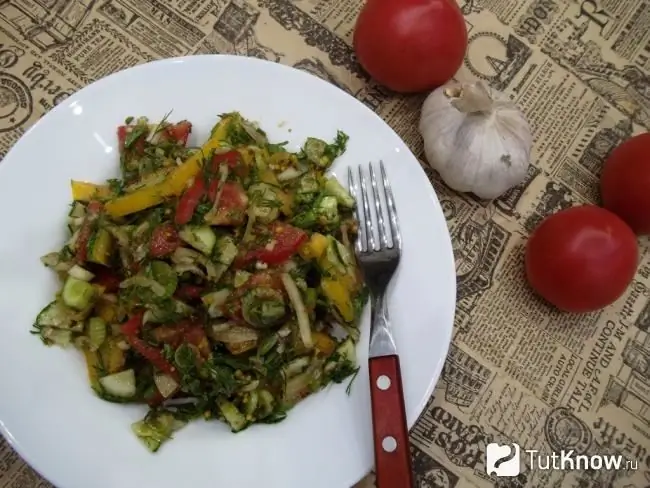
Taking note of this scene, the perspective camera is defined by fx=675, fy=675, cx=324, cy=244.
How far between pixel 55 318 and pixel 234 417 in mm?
348

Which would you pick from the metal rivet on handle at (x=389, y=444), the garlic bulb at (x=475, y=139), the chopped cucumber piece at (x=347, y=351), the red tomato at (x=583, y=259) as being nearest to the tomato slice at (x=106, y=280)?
the chopped cucumber piece at (x=347, y=351)

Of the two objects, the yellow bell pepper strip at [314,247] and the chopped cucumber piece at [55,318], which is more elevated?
the yellow bell pepper strip at [314,247]

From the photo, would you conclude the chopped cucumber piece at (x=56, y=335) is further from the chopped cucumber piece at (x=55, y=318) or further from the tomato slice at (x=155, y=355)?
the tomato slice at (x=155, y=355)

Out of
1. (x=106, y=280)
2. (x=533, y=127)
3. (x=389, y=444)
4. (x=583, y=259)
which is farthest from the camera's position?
(x=533, y=127)

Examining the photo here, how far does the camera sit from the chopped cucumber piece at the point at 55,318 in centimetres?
114

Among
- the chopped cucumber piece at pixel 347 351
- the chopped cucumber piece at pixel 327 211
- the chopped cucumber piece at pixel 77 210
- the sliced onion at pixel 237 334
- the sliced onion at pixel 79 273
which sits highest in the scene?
the chopped cucumber piece at pixel 327 211

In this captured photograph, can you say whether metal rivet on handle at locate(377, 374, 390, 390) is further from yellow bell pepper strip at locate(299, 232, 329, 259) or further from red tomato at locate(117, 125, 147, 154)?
red tomato at locate(117, 125, 147, 154)

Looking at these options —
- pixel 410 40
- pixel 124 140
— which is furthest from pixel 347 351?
pixel 410 40

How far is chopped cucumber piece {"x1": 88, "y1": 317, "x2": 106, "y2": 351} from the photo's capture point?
45.7 inches

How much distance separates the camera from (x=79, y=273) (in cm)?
116

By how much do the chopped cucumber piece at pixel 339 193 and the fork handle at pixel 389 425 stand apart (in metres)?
0.30

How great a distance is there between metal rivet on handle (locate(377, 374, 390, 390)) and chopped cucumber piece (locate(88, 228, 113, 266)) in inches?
20.3

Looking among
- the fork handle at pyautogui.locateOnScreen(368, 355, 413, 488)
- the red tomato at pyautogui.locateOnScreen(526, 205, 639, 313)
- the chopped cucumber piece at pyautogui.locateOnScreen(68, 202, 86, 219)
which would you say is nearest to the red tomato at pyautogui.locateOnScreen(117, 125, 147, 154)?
the chopped cucumber piece at pyautogui.locateOnScreen(68, 202, 86, 219)

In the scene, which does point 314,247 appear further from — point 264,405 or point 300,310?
point 264,405
